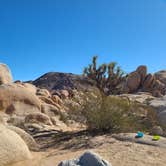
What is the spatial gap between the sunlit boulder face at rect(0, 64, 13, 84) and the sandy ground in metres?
12.2

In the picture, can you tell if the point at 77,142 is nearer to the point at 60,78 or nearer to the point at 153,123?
the point at 153,123

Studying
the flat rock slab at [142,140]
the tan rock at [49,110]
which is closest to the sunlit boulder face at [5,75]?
the tan rock at [49,110]

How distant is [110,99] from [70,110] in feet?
4.77

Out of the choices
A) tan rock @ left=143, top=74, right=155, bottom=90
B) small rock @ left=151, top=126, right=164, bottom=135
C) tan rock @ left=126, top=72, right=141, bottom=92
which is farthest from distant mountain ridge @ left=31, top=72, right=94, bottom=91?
small rock @ left=151, top=126, right=164, bottom=135

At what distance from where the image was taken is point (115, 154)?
479 cm

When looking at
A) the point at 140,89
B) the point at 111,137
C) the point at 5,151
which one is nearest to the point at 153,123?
the point at 111,137

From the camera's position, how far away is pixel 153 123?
8766 mm

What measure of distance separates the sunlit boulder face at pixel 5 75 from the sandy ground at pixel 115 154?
480 inches

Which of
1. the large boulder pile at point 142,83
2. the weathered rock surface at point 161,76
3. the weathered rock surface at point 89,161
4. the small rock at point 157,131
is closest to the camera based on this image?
the weathered rock surface at point 89,161

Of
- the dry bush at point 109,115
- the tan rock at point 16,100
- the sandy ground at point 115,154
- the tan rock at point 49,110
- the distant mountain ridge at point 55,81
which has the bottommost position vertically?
the sandy ground at point 115,154

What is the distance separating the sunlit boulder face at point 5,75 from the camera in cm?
1710

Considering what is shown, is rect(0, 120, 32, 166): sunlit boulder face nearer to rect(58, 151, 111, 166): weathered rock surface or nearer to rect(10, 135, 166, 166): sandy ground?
rect(10, 135, 166, 166): sandy ground

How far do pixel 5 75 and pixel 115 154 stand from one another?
1479cm

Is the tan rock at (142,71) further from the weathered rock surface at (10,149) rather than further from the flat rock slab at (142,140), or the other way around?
the weathered rock surface at (10,149)
